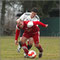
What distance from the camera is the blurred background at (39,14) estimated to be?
17859 mm

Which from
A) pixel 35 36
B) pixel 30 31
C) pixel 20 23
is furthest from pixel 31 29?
pixel 20 23

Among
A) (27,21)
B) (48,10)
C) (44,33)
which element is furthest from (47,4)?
(27,21)

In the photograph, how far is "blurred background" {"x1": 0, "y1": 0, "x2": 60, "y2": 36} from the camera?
17.9m

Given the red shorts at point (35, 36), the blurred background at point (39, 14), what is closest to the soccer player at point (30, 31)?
the red shorts at point (35, 36)

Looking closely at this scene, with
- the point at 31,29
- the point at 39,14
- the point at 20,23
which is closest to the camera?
the point at 20,23

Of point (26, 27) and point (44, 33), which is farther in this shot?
point (44, 33)

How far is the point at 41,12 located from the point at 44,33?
1.88 m

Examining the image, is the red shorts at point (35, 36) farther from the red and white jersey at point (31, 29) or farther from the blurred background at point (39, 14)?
the blurred background at point (39, 14)

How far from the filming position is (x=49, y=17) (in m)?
21.0

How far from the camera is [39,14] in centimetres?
2073

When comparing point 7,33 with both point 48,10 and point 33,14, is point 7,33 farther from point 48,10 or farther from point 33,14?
point 33,14

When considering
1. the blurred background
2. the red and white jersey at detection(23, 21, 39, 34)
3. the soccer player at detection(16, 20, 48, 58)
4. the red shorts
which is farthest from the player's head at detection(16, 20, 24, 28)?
the blurred background

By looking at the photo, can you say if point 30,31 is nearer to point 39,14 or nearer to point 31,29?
point 31,29

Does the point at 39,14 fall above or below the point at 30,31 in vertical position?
below
